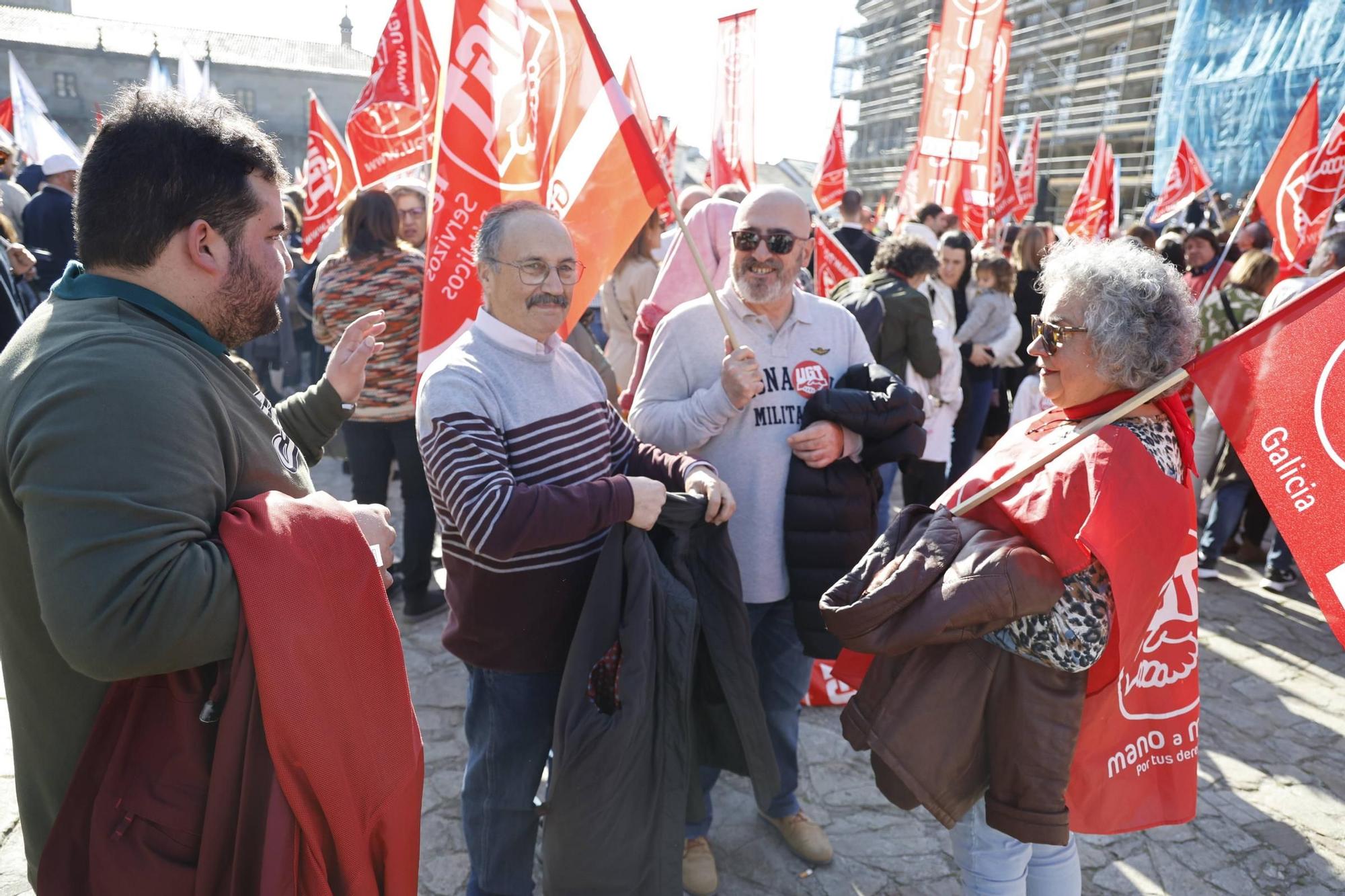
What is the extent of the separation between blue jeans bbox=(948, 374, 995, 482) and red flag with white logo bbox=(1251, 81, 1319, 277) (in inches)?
76.3

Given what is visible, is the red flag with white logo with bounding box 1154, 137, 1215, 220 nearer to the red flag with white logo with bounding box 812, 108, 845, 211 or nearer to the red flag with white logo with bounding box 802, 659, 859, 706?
the red flag with white logo with bounding box 812, 108, 845, 211

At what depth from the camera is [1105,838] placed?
121 inches

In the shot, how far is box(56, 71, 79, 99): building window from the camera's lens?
2164 inches

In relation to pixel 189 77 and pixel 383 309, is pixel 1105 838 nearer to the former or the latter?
pixel 383 309

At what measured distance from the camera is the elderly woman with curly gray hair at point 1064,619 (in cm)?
183

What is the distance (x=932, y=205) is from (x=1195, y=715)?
296 inches

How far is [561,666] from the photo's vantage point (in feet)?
7.45

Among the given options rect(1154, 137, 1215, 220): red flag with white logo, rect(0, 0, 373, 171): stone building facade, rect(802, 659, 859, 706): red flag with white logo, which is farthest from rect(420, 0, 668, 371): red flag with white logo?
rect(0, 0, 373, 171): stone building facade

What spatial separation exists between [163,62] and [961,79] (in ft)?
206

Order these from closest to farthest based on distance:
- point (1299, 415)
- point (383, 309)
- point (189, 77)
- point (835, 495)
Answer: point (1299, 415)
point (835, 495)
point (383, 309)
point (189, 77)

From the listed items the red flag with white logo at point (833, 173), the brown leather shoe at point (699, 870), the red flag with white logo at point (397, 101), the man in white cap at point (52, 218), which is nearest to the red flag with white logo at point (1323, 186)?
the brown leather shoe at point (699, 870)

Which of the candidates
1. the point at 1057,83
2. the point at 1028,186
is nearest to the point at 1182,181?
the point at 1028,186

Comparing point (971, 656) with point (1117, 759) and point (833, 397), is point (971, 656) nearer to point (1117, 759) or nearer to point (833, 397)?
point (1117, 759)

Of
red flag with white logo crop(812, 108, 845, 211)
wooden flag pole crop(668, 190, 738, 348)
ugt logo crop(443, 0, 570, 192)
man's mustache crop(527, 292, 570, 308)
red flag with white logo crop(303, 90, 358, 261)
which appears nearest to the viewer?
man's mustache crop(527, 292, 570, 308)
